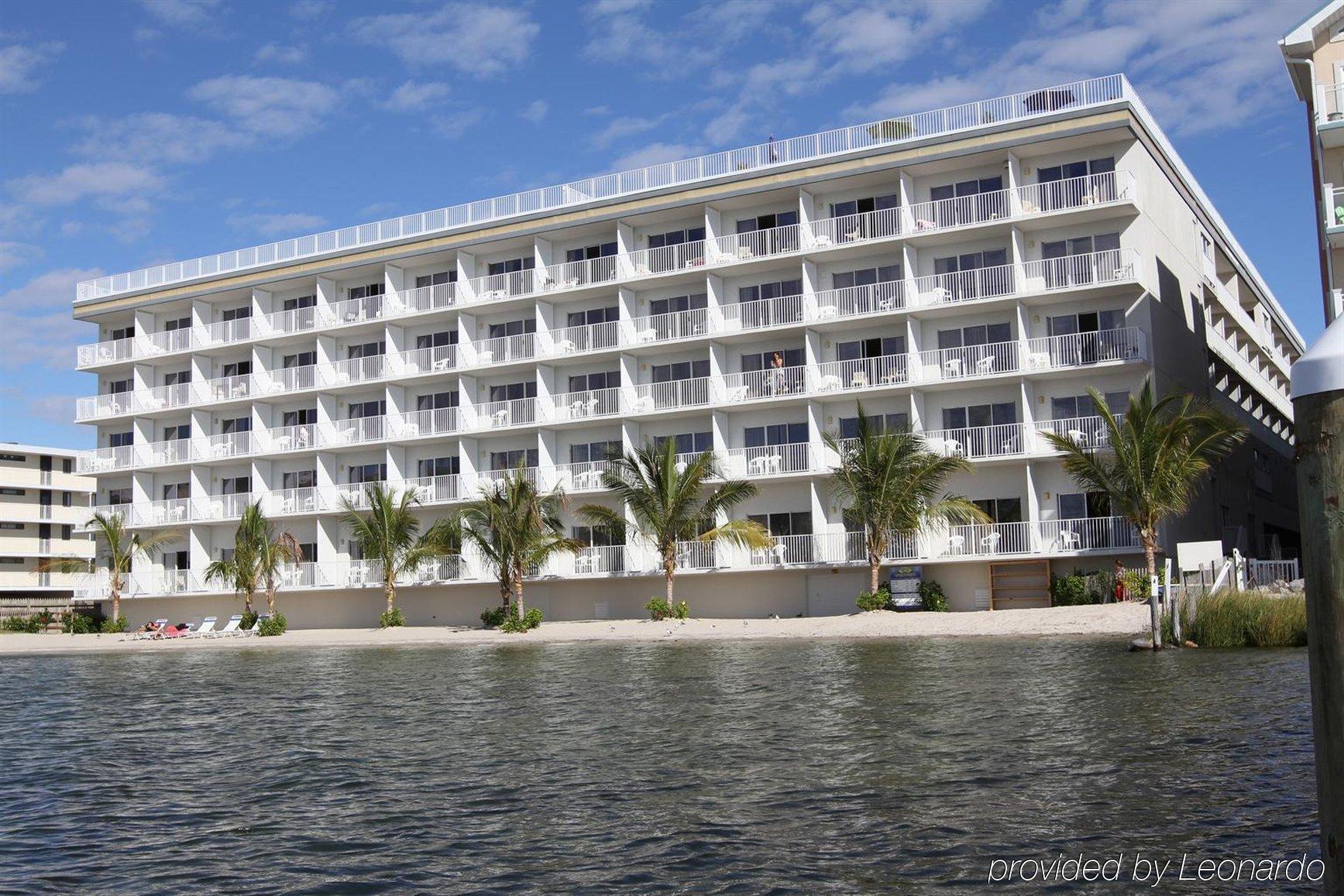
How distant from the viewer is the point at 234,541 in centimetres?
5725

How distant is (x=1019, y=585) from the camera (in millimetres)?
42375

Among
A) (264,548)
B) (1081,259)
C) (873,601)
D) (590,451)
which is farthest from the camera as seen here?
(264,548)

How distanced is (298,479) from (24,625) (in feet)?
48.0

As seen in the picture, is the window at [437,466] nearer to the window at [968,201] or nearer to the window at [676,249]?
the window at [676,249]

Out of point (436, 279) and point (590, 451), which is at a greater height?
point (436, 279)

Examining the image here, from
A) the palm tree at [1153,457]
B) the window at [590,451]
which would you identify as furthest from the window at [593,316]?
the palm tree at [1153,457]

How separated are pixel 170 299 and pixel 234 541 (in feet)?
43.5

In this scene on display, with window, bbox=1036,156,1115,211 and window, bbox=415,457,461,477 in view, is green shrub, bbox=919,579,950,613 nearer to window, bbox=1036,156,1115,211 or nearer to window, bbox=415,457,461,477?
window, bbox=1036,156,1115,211

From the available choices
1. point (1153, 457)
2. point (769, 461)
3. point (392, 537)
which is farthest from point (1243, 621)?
point (392, 537)

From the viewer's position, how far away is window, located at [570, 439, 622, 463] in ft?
165

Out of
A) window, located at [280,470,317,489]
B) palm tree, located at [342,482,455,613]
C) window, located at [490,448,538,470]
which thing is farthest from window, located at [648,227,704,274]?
A: window, located at [280,470,317,489]

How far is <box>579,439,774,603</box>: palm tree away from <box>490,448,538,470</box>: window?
7360 millimetres

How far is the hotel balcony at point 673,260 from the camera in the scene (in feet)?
140

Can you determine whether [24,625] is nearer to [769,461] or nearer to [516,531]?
[516,531]
